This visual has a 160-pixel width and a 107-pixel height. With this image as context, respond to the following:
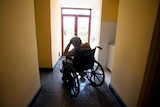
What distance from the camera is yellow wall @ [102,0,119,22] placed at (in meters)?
3.02

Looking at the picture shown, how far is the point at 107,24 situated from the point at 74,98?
2092 mm

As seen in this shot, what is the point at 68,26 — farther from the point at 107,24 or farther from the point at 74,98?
the point at 74,98

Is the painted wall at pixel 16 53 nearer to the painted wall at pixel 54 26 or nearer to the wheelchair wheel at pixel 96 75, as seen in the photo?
the wheelchair wheel at pixel 96 75

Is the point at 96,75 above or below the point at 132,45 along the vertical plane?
below

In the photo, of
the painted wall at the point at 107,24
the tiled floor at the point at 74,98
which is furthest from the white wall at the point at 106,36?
the tiled floor at the point at 74,98

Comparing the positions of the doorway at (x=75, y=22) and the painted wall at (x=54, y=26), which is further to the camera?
the doorway at (x=75, y=22)

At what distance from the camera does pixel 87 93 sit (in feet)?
7.34

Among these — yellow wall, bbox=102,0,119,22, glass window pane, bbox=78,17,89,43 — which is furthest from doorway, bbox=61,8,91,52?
yellow wall, bbox=102,0,119,22

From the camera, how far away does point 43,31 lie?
2.93 meters

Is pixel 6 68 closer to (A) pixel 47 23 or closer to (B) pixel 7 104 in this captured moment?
(B) pixel 7 104

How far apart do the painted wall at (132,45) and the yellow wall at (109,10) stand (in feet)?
3.79

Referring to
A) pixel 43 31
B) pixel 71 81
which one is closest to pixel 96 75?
pixel 71 81

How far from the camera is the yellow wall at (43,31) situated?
277cm

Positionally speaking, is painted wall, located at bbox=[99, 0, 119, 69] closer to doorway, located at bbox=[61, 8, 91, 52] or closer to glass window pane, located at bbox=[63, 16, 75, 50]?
doorway, located at bbox=[61, 8, 91, 52]
